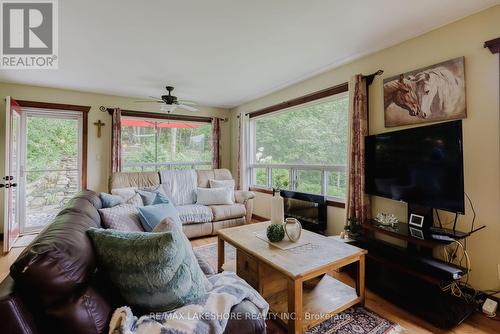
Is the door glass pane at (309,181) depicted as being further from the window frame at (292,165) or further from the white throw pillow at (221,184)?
the white throw pillow at (221,184)

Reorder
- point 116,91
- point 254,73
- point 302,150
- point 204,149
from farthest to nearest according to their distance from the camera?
point 204,149, point 116,91, point 302,150, point 254,73

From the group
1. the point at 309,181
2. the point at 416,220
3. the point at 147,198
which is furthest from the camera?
the point at 309,181

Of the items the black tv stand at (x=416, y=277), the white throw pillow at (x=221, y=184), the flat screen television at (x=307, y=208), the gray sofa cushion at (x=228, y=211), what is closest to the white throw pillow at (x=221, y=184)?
the white throw pillow at (x=221, y=184)

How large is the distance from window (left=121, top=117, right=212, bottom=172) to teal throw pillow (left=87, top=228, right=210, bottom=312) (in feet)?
12.9

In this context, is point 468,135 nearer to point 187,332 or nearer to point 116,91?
point 187,332

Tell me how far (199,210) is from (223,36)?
235 centimetres

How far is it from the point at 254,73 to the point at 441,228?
281 cm

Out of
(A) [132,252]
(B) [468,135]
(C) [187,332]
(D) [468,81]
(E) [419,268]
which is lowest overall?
(E) [419,268]

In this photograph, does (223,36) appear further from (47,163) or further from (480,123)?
(47,163)

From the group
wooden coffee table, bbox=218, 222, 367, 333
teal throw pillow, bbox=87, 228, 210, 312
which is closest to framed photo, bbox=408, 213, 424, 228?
wooden coffee table, bbox=218, 222, 367, 333

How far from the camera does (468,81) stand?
2.00 metres

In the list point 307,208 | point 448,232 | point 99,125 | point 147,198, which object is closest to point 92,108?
point 99,125

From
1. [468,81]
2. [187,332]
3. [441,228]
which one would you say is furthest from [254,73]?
[187,332]

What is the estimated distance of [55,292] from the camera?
789 mm
